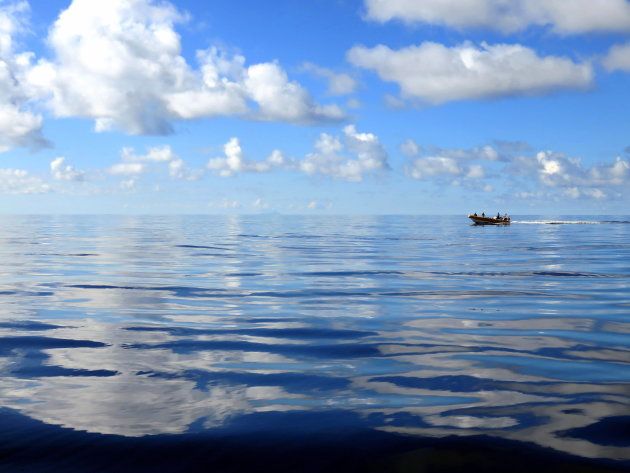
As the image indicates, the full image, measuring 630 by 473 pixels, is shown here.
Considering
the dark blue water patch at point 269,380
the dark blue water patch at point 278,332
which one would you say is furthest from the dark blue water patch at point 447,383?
the dark blue water patch at point 278,332

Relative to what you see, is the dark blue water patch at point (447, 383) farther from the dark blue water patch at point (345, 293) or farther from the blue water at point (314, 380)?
the dark blue water patch at point (345, 293)

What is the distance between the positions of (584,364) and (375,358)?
3.95 m

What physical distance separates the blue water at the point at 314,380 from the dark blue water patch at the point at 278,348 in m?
0.07

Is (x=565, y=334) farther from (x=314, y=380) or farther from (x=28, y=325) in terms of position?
(x=28, y=325)

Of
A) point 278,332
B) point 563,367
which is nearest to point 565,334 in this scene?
point 563,367

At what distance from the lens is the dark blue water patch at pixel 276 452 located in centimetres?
630

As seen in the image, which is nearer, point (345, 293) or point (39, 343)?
point (39, 343)

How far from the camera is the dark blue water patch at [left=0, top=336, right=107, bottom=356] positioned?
491 inches

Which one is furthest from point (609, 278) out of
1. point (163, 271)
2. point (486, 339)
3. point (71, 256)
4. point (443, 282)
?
point (71, 256)

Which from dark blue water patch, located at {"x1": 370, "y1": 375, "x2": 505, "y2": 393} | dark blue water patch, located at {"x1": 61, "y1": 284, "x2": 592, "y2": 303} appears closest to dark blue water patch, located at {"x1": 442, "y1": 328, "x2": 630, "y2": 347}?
dark blue water patch, located at {"x1": 370, "y1": 375, "x2": 505, "y2": 393}

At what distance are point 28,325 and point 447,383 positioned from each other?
11.2 m

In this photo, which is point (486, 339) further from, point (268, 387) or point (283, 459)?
point (283, 459)

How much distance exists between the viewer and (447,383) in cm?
965

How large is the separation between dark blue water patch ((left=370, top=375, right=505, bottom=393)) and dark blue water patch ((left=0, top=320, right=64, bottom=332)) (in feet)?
30.5
